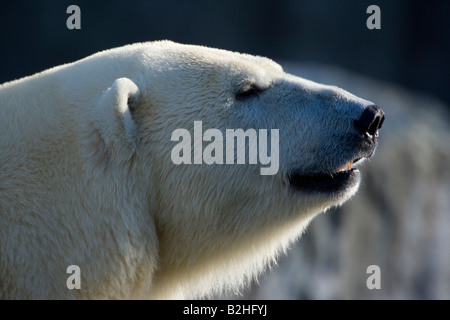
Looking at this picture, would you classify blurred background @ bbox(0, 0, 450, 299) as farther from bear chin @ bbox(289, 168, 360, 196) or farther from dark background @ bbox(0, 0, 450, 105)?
bear chin @ bbox(289, 168, 360, 196)

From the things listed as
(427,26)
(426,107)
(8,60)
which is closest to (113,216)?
(426,107)

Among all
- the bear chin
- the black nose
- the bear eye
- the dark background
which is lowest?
the bear chin

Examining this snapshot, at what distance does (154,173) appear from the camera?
2.52 metres

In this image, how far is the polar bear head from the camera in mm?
2545

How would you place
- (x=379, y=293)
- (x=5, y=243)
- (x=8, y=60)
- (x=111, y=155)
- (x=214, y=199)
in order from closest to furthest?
(x=5, y=243), (x=111, y=155), (x=214, y=199), (x=379, y=293), (x=8, y=60)

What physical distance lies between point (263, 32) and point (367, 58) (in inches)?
72.2

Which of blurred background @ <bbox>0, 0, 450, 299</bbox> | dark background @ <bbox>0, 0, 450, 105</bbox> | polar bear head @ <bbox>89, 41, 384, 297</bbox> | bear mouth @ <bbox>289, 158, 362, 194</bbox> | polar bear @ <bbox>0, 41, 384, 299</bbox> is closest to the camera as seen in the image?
polar bear @ <bbox>0, 41, 384, 299</bbox>

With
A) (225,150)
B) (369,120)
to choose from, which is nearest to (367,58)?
(369,120)

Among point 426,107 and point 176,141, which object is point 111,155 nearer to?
point 176,141

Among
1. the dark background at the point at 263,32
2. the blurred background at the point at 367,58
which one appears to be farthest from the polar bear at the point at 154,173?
the dark background at the point at 263,32

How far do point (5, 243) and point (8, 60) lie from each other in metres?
7.97

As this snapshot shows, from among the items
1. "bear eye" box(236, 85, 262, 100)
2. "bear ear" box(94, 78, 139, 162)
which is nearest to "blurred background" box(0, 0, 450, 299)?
"bear eye" box(236, 85, 262, 100)

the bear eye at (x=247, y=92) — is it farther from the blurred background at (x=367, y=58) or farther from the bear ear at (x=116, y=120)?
the blurred background at (x=367, y=58)

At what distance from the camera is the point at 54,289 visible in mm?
2297
